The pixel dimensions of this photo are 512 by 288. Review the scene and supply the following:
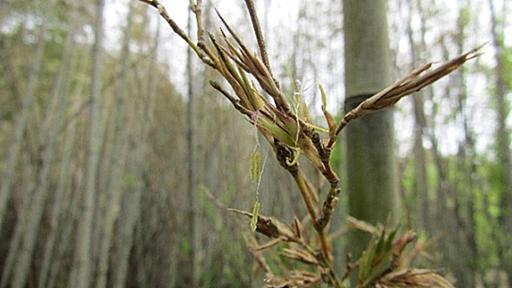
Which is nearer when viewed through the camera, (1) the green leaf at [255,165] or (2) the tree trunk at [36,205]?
(1) the green leaf at [255,165]

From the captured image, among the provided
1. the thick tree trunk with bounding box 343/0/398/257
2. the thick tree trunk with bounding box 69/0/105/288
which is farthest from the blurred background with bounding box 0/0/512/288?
the thick tree trunk with bounding box 343/0/398/257

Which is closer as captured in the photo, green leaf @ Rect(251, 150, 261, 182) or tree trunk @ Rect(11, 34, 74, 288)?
green leaf @ Rect(251, 150, 261, 182)

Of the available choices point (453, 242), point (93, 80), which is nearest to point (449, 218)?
point (453, 242)

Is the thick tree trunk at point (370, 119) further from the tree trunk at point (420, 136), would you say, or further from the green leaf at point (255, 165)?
the tree trunk at point (420, 136)

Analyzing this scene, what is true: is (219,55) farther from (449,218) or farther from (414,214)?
(414,214)

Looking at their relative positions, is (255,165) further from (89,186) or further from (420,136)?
(420,136)

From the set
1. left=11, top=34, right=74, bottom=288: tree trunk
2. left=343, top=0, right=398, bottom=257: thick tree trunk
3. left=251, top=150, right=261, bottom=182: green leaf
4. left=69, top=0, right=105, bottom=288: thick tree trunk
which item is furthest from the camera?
left=11, top=34, right=74, bottom=288: tree trunk

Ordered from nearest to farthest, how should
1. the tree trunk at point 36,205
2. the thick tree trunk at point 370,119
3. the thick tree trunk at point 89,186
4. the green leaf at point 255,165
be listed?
the green leaf at point 255,165 → the thick tree trunk at point 370,119 → the thick tree trunk at point 89,186 → the tree trunk at point 36,205

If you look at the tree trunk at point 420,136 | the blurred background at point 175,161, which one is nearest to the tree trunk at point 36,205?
the blurred background at point 175,161

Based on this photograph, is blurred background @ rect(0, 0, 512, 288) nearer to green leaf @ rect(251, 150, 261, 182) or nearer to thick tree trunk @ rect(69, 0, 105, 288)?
thick tree trunk @ rect(69, 0, 105, 288)
